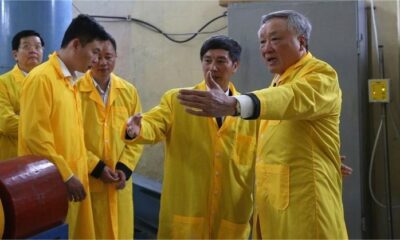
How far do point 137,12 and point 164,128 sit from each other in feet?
7.37

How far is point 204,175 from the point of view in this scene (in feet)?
5.58

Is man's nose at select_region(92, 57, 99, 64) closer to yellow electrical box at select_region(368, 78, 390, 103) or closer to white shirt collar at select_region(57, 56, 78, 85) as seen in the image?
white shirt collar at select_region(57, 56, 78, 85)

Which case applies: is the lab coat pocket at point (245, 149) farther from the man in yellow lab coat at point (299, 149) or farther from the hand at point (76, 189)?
the hand at point (76, 189)

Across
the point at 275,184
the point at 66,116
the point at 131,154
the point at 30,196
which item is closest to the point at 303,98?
the point at 275,184

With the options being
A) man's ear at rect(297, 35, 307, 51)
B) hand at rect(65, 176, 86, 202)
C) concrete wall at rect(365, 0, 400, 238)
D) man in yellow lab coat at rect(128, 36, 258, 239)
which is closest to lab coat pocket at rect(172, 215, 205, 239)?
man in yellow lab coat at rect(128, 36, 258, 239)

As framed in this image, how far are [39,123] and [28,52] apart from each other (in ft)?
3.08

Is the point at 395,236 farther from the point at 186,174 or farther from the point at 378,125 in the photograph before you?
the point at 186,174

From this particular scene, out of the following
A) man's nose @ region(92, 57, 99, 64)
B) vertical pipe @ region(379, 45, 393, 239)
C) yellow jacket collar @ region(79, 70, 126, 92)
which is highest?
man's nose @ region(92, 57, 99, 64)

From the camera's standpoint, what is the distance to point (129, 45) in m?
3.75

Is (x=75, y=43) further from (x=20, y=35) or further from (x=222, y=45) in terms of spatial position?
(x=20, y=35)

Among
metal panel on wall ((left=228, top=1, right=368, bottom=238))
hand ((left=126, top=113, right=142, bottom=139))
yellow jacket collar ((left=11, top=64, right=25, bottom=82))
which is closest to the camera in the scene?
hand ((left=126, top=113, right=142, bottom=139))

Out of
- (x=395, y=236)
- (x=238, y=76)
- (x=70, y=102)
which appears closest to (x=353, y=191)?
(x=395, y=236)

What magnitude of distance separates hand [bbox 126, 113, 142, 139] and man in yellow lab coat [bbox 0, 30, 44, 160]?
0.95m

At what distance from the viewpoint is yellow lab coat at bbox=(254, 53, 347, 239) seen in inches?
53.3
